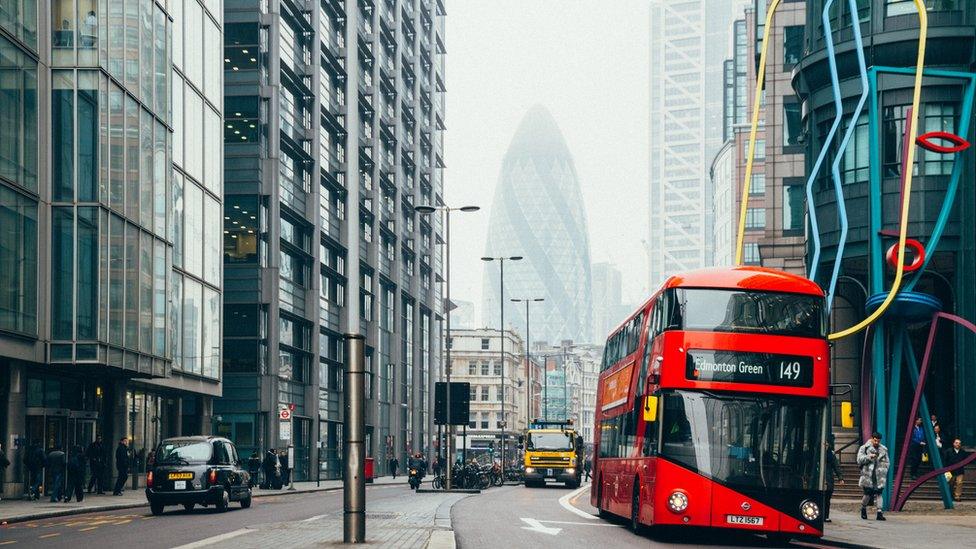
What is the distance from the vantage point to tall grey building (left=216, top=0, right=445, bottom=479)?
55344mm

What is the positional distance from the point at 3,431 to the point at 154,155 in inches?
409

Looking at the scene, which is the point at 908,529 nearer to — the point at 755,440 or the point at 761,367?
the point at 755,440

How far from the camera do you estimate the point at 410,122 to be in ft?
306

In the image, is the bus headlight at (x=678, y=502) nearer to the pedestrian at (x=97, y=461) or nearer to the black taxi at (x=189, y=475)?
the black taxi at (x=189, y=475)

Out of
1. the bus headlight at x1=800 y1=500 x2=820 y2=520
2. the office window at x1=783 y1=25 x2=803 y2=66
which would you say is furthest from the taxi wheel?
the office window at x1=783 y1=25 x2=803 y2=66

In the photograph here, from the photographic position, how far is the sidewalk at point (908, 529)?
1861cm

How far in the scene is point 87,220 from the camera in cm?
3462

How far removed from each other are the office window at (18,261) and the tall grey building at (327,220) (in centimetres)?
1230

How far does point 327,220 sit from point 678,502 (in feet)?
167

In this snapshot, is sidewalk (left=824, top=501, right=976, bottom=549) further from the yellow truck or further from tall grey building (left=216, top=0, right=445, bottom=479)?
tall grey building (left=216, top=0, right=445, bottom=479)

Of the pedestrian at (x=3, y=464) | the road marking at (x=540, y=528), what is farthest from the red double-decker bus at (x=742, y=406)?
the pedestrian at (x=3, y=464)

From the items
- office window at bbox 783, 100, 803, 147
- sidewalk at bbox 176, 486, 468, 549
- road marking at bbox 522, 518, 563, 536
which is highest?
office window at bbox 783, 100, 803, 147

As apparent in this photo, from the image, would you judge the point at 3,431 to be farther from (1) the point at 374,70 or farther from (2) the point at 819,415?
(1) the point at 374,70

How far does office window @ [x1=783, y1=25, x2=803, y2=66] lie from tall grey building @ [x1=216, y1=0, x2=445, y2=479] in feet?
76.2
